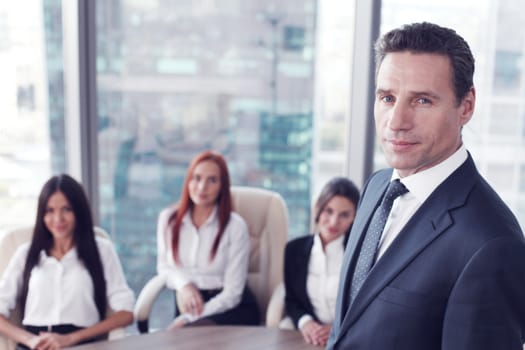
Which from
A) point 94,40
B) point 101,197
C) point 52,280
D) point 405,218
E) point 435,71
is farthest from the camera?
point 101,197

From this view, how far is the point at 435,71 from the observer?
106 centimetres

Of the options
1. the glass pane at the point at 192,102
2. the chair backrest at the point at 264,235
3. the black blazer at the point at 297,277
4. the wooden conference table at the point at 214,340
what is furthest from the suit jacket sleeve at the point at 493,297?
the glass pane at the point at 192,102

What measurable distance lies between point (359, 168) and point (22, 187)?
2002 millimetres

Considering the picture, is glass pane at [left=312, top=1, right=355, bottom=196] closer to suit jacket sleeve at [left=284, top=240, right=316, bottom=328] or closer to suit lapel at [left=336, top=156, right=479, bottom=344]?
suit jacket sleeve at [left=284, top=240, right=316, bottom=328]

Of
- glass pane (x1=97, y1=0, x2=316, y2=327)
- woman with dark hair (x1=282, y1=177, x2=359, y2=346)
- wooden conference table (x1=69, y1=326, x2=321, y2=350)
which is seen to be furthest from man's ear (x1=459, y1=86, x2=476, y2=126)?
glass pane (x1=97, y1=0, x2=316, y2=327)

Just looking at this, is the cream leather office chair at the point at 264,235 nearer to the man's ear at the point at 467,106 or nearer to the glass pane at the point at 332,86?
the glass pane at the point at 332,86

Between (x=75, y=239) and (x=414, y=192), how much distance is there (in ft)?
5.96

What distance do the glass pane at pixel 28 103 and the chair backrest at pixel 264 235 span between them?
116 centimetres

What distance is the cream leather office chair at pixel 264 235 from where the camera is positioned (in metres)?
2.97

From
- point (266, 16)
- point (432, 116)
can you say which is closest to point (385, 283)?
point (432, 116)

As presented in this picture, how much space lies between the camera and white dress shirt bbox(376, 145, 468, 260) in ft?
3.65

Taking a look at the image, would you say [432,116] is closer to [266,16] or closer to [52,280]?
[52,280]

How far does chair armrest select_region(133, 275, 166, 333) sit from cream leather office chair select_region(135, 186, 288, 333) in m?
0.50

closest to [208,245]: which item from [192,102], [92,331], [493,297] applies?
[92,331]
